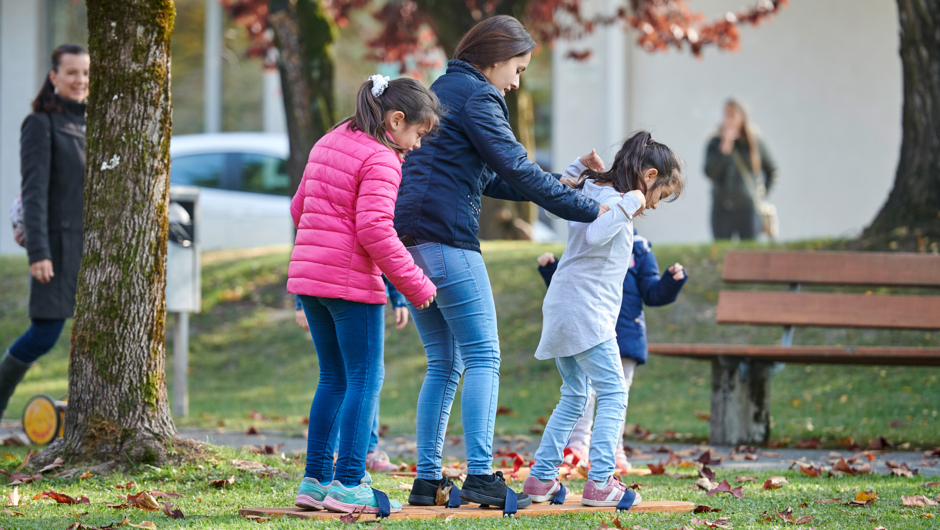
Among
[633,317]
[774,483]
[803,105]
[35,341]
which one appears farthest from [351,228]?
[803,105]

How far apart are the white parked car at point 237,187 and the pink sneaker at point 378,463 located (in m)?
9.17

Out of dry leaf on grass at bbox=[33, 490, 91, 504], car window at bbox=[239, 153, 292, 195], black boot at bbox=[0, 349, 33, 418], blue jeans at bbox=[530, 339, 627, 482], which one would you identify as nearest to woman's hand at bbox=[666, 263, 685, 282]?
blue jeans at bbox=[530, 339, 627, 482]

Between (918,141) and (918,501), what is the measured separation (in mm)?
5279

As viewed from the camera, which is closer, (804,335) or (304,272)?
(304,272)

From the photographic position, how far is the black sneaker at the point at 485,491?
141 inches

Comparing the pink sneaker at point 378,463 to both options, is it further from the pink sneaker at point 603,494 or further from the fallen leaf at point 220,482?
the pink sneaker at point 603,494

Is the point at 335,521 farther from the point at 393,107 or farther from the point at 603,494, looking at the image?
the point at 393,107

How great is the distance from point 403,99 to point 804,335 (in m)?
5.81

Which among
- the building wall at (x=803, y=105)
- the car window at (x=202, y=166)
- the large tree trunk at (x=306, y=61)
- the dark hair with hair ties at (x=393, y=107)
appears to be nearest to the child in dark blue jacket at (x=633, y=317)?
the dark hair with hair ties at (x=393, y=107)

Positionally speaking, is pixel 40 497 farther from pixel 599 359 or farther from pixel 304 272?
pixel 599 359

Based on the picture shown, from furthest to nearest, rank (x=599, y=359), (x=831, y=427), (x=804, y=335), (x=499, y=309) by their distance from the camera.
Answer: (x=499, y=309) < (x=804, y=335) < (x=831, y=427) < (x=599, y=359)

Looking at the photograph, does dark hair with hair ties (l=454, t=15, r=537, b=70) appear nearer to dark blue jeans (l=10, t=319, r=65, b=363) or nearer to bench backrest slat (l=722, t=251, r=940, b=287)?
dark blue jeans (l=10, t=319, r=65, b=363)

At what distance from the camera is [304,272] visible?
3441mm

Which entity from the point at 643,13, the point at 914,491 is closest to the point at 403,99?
the point at 914,491
